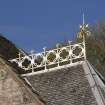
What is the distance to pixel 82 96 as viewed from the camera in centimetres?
1770

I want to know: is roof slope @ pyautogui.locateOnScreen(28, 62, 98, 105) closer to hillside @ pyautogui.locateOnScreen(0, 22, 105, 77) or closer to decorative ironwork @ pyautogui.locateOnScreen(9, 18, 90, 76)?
decorative ironwork @ pyautogui.locateOnScreen(9, 18, 90, 76)

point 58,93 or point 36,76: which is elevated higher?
point 36,76

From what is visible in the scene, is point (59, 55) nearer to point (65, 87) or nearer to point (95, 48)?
point (65, 87)

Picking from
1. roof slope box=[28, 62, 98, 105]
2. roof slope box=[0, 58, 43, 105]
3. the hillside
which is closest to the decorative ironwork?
roof slope box=[28, 62, 98, 105]

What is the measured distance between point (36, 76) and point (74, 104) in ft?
12.2

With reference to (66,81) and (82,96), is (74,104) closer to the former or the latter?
(82,96)

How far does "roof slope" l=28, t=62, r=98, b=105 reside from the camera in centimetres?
1775

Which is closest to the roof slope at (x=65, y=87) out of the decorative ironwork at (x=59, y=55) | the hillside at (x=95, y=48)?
the decorative ironwork at (x=59, y=55)

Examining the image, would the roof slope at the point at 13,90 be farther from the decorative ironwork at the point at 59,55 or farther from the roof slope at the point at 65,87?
the decorative ironwork at the point at 59,55

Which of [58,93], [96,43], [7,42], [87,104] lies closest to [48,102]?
[58,93]

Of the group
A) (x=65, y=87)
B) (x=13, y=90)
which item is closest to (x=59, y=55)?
(x=65, y=87)

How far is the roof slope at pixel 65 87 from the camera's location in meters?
17.8

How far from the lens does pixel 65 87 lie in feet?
61.3

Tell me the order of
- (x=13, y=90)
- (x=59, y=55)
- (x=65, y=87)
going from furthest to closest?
1. (x=59, y=55)
2. (x=13, y=90)
3. (x=65, y=87)
